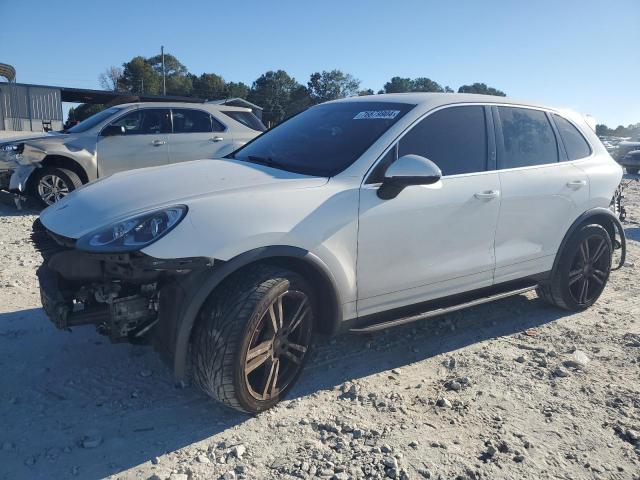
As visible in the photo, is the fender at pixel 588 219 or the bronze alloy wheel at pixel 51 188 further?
the bronze alloy wheel at pixel 51 188

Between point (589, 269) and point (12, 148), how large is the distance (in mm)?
7797

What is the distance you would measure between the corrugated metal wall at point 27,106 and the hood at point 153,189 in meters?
32.6

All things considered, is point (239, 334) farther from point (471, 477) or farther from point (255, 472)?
point (471, 477)

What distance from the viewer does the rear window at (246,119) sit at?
931cm

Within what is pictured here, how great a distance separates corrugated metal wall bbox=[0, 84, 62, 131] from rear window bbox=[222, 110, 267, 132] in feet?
88.3

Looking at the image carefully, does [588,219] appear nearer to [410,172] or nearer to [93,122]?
[410,172]

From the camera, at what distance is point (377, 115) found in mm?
3609

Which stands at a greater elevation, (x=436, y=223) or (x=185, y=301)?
(x=436, y=223)

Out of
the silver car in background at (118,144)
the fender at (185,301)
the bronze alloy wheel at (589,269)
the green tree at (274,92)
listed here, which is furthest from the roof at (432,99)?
the green tree at (274,92)

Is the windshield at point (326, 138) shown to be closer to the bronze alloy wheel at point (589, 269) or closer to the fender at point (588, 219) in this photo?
the fender at point (588, 219)

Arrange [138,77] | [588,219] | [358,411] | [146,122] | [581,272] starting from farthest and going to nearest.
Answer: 1. [138,77]
2. [146,122]
3. [581,272]
4. [588,219]
5. [358,411]

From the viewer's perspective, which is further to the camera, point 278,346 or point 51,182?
point 51,182

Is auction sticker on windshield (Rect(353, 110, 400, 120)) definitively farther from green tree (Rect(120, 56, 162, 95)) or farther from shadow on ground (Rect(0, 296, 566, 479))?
green tree (Rect(120, 56, 162, 95))

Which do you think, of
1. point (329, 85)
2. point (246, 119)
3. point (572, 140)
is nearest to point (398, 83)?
point (329, 85)
